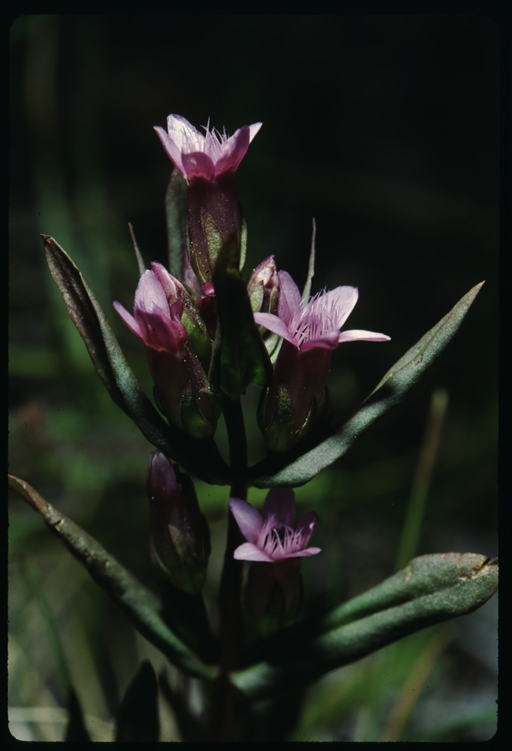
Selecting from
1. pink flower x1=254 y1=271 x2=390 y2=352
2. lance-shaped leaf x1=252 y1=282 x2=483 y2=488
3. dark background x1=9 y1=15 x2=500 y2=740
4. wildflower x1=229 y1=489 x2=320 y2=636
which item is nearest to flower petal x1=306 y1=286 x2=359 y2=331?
pink flower x1=254 y1=271 x2=390 y2=352

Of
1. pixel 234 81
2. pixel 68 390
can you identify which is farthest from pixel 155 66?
pixel 68 390

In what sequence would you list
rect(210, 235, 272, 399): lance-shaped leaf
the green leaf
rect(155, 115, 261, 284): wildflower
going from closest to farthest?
rect(210, 235, 272, 399): lance-shaped leaf → rect(155, 115, 261, 284): wildflower → the green leaf

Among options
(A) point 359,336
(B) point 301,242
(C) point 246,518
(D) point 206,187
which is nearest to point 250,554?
(C) point 246,518

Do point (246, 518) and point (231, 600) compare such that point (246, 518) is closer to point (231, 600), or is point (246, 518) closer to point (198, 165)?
point (231, 600)

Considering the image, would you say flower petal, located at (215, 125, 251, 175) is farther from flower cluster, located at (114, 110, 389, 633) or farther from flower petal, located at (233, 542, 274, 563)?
flower petal, located at (233, 542, 274, 563)

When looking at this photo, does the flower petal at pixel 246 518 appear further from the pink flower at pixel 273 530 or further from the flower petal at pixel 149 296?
the flower petal at pixel 149 296
